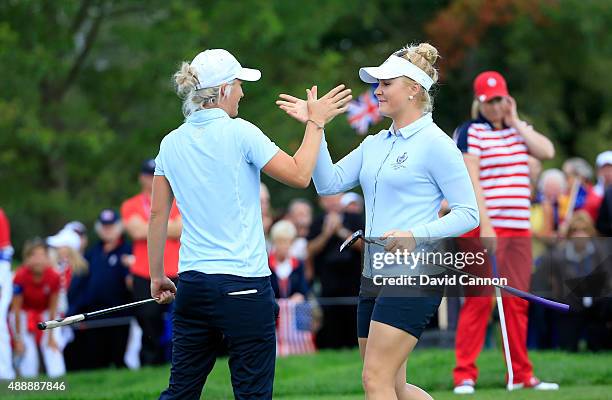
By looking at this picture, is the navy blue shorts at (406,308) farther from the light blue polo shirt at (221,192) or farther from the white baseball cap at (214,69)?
the white baseball cap at (214,69)

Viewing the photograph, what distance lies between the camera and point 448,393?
31.8 feet

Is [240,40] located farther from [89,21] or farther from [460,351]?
[460,351]

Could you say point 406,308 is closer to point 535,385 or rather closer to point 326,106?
point 326,106

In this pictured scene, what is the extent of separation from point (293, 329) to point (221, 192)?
8367 mm

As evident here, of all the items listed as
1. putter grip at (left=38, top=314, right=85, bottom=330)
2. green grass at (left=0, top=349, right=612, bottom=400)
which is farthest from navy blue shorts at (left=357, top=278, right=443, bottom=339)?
green grass at (left=0, top=349, right=612, bottom=400)

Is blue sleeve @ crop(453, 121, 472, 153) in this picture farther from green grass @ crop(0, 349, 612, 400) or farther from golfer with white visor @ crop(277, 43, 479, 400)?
golfer with white visor @ crop(277, 43, 479, 400)

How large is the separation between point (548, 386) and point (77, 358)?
706 cm

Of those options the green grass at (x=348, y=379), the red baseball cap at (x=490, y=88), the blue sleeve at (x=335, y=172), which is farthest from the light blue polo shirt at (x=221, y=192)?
the red baseball cap at (x=490, y=88)

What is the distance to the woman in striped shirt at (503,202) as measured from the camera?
977cm

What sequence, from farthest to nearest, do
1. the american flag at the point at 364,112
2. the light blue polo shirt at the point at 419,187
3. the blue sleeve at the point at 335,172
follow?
the american flag at the point at 364,112 → the blue sleeve at the point at 335,172 → the light blue polo shirt at the point at 419,187

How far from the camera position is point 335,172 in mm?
7141

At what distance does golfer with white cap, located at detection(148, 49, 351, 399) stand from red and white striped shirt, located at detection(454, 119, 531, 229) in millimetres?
3411

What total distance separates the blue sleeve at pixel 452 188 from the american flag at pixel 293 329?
7.75 metres

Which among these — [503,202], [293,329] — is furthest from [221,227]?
[293,329]
